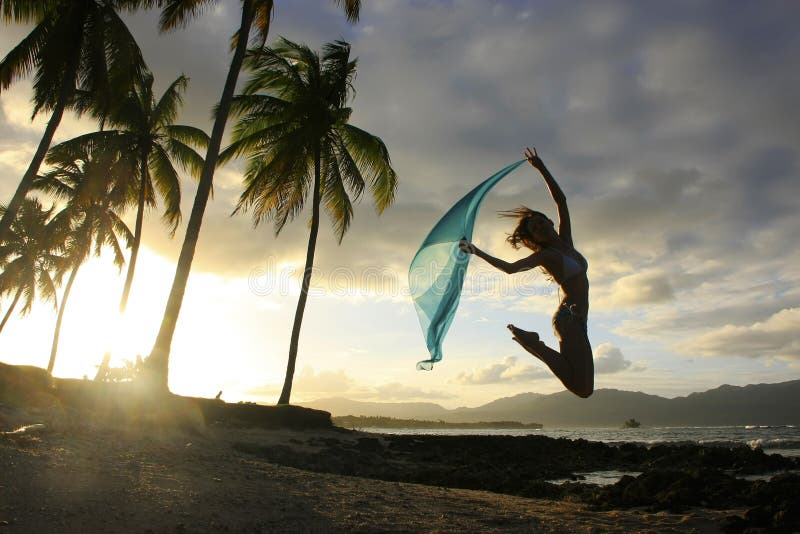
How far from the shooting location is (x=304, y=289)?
1842cm

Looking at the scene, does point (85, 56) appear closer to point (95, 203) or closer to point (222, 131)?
point (222, 131)

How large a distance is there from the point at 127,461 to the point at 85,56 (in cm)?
1356

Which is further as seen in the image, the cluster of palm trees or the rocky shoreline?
the cluster of palm trees

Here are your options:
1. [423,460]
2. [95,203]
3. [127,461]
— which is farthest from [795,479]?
[95,203]

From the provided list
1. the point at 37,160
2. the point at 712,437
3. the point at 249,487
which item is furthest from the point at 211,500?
the point at 712,437

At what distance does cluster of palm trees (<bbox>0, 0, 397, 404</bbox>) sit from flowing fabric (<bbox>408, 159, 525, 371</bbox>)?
28.1 feet

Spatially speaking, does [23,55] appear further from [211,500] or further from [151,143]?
[211,500]

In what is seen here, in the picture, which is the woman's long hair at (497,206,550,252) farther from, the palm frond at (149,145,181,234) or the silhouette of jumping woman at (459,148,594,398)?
the palm frond at (149,145,181,234)

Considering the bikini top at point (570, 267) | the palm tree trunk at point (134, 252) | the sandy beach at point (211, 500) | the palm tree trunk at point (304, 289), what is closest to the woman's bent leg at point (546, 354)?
the bikini top at point (570, 267)

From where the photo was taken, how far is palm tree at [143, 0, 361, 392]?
12234 millimetres

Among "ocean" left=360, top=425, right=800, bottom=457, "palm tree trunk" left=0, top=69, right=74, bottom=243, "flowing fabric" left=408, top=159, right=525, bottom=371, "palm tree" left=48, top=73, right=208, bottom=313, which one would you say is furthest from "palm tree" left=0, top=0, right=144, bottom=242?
"ocean" left=360, top=425, right=800, bottom=457

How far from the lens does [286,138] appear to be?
17891 mm

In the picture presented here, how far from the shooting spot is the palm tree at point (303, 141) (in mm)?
17953

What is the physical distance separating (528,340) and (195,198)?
32.5 ft
